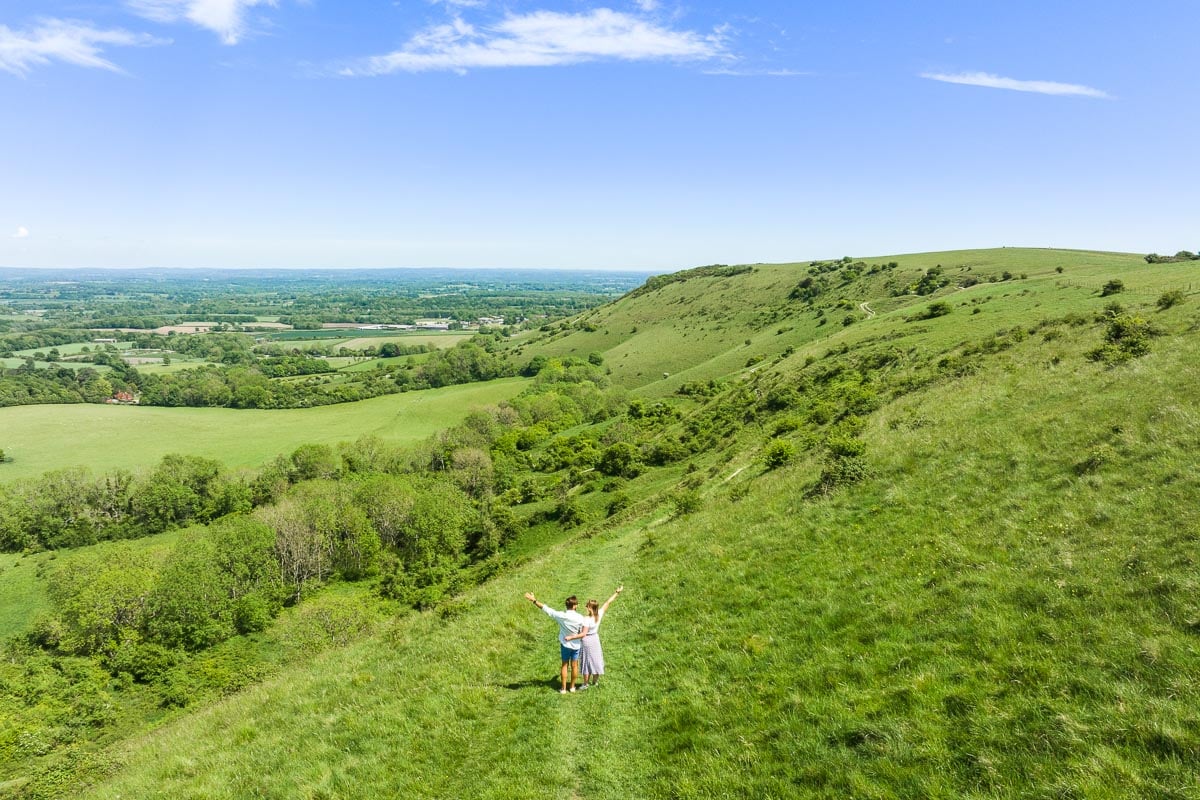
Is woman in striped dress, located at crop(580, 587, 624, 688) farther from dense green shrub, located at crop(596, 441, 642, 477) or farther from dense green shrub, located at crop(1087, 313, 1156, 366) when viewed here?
dense green shrub, located at crop(596, 441, 642, 477)

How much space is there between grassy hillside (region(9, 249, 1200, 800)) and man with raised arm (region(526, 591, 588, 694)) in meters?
0.90

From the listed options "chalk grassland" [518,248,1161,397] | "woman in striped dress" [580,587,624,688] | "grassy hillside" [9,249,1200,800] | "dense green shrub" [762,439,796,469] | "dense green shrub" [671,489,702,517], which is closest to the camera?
"grassy hillside" [9,249,1200,800]

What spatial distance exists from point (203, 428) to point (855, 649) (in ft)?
541

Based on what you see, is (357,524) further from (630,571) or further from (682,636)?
(682,636)

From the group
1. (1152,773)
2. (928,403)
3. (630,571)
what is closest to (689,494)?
(630,571)

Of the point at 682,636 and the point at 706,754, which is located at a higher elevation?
the point at 706,754

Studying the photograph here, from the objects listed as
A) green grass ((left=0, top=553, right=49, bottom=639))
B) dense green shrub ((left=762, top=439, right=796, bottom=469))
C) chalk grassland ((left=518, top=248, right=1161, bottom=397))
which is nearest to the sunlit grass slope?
dense green shrub ((left=762, top=439, right=796, bottom=469))

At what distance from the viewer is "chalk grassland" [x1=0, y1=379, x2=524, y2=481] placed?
112125 millimetres

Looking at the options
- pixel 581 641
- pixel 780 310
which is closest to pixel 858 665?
pixel 581 641

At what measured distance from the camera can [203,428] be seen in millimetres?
133875

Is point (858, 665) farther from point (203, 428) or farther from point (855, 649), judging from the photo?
point (203, 428)

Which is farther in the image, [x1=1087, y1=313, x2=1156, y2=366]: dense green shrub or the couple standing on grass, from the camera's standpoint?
[x1=1087, y1=313, x2=1156, y2=366]: dense green shrub

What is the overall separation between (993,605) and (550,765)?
10.3 metres

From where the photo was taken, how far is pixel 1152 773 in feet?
21.9
